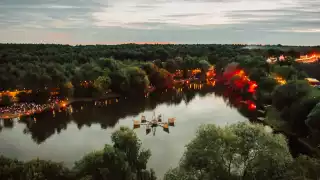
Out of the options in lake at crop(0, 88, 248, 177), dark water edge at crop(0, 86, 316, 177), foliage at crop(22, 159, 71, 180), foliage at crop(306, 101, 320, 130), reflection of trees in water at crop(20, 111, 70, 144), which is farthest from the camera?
reflection of trees in water at crop(20, 111, 70, 144)

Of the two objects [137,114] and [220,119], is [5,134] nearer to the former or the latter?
[137,114]

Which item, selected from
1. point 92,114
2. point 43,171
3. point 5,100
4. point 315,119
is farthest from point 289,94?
point 5,100

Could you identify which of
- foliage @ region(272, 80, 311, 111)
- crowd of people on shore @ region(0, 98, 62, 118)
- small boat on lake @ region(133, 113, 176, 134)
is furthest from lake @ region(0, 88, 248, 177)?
foliage @ region(272, 80, 311, 111)

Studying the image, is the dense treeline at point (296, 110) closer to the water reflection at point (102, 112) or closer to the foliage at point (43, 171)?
the water reflection at point (102, 112)

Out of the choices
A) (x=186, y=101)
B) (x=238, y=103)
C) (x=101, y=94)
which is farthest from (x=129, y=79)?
(x=238, y=103)

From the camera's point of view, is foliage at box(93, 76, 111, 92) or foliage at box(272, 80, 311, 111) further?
foliage at box(93, 76, 111, 92)

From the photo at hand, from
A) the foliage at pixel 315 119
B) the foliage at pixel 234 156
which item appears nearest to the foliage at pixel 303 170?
the foliage at pixel 234 156

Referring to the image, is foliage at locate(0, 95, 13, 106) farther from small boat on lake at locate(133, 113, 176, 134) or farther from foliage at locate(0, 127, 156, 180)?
foliage at locate(0, 127, 156, 180)
